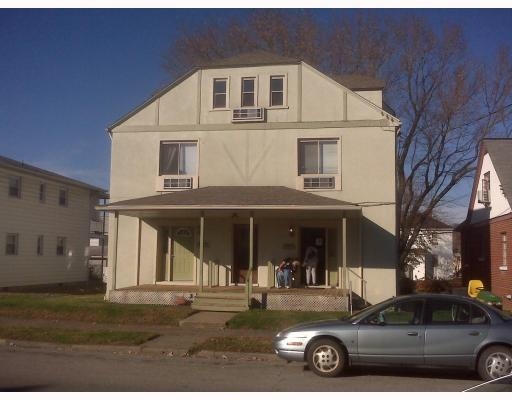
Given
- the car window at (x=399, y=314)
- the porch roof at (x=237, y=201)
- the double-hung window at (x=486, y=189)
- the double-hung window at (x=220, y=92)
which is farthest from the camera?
the double-hung window at (x=486, y=189)

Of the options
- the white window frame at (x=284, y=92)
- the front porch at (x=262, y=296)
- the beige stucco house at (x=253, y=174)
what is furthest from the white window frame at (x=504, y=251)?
the white window frame at (x=284, y=92)

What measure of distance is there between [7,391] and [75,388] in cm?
88

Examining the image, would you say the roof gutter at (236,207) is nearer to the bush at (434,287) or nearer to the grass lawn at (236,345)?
the grass lawn at (236,345)

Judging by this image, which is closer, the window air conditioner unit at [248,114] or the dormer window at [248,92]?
the window air conditioner unit at [248,114]

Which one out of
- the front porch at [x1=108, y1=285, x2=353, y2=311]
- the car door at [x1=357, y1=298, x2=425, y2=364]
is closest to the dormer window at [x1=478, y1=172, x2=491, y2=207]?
the front porch at [x1=108, y1=285, x2=353, y2=311]

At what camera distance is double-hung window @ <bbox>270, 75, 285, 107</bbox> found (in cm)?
2136

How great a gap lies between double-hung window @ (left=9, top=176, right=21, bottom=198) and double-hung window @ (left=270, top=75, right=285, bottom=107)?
13.4 m

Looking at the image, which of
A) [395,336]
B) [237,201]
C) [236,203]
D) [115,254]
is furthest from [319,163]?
[395,336]

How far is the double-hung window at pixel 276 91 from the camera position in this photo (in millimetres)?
21359

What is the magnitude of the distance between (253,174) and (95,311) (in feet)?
23.2

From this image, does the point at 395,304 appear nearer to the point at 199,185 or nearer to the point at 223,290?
the point at 223,290

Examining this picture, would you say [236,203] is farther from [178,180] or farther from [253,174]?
[178,180]

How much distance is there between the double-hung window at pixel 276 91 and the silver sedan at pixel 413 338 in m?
12.3

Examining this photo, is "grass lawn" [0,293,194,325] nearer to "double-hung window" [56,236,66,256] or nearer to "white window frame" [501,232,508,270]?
"white window frame" [501,232,508,270]
